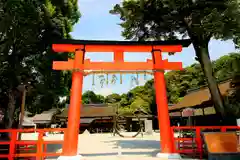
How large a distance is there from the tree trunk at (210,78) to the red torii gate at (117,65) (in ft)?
2.09

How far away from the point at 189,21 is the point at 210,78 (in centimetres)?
241

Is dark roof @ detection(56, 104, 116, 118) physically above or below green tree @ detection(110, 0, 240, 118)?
below

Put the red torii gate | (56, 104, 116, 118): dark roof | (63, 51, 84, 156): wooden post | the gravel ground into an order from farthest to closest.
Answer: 1. (56, 104, 116, 118): dark roof
2. the gravel ground
3. the red torii gate
4. (63, 51, 84, 156): wooden post

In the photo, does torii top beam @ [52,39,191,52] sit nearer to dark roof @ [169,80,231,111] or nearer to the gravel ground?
dark roof @ [169,80,231,111]

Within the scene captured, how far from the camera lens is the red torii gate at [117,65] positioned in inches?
317

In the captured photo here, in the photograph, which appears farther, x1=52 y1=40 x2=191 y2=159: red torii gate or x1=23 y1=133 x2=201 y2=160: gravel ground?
x1=23 y1=133 x2=201 y2=160: gravel ground

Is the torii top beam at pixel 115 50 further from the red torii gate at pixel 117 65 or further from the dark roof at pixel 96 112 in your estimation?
the dark roof at pixel 96 112

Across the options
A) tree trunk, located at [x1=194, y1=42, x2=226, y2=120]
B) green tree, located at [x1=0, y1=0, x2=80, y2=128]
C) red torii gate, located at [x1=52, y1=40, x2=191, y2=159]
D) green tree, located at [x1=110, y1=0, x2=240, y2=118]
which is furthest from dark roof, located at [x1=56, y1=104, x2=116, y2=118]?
red torii gate, located at [x1=52, y1=40, x2=191, y2=159]

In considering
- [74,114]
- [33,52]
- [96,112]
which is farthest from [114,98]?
[74,114]

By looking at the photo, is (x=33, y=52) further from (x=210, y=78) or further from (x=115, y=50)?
(x=210, y=78)

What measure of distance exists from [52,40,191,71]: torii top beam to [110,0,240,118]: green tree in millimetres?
831

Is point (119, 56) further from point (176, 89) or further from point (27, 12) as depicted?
point (176, 89)

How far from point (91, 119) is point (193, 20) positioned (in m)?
24.9

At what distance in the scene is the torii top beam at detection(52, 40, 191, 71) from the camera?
8586 mm
